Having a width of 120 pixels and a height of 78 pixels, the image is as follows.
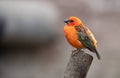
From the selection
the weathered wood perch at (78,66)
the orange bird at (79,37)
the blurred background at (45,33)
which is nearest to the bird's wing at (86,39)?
the orange bird at (79,37)

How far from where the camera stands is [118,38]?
42.6 feet

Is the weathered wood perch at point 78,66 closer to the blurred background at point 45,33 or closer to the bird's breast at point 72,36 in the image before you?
the bird's breast at point 72,36

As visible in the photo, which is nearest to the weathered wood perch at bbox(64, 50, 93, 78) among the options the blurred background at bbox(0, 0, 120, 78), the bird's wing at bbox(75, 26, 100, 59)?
the bird's wing at bbox(75, 26, 100, 59)

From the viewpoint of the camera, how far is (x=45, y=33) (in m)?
12.8

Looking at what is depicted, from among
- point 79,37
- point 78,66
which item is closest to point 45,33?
point 79,37

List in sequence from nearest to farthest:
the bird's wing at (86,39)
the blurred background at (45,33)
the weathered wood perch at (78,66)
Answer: the weathered wood perch at (78,66), the bird's wing at (86,39), the blurred background at (45,33)

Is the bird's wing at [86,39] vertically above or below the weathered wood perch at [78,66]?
above

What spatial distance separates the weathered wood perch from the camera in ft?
15.6

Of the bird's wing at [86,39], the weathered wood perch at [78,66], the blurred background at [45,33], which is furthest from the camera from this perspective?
the blurred background at [45,33]

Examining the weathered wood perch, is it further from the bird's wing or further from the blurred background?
the blurred background

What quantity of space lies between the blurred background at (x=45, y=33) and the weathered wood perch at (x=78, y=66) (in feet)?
24.2

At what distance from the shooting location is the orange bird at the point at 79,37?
17.6 ft

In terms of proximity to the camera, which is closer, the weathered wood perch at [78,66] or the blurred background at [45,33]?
the weathered wood perch at [78,66]

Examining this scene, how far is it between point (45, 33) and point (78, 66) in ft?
26.3
